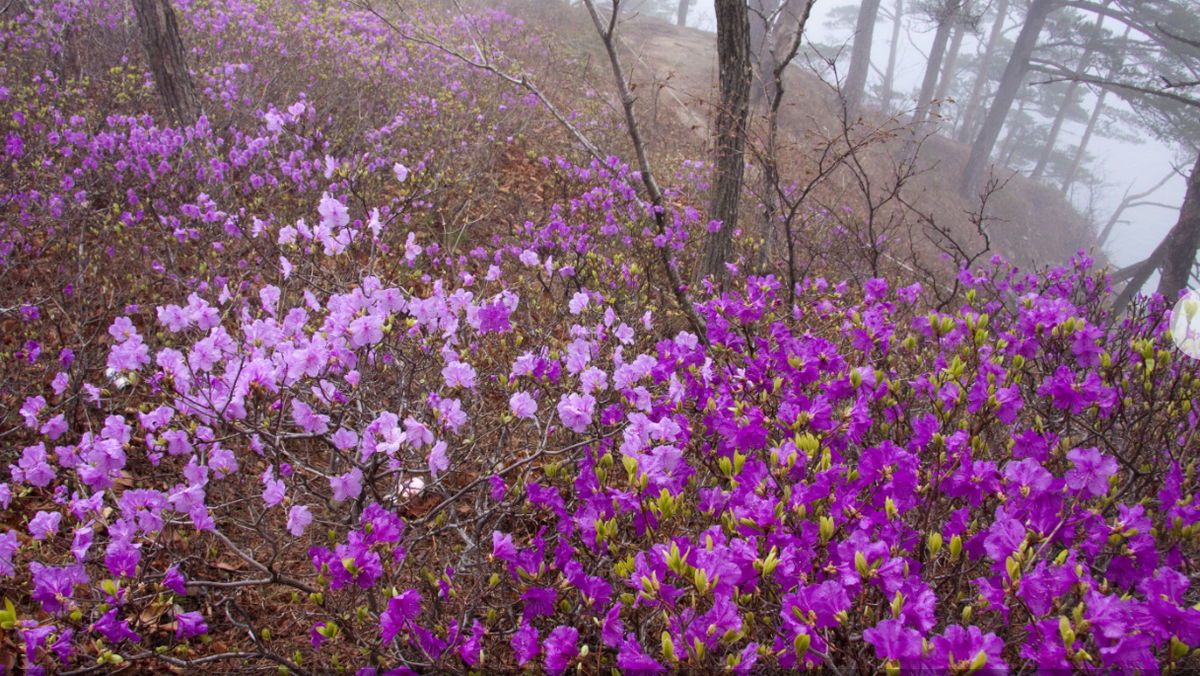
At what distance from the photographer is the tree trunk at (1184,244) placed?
860cm

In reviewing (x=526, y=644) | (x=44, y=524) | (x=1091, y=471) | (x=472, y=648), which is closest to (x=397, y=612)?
(x=472, y=648)

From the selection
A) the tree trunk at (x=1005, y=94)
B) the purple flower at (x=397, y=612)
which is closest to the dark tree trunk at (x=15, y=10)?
the purple flower at (x=397, y=612)

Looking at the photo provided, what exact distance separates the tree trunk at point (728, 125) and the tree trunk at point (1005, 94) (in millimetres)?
18883

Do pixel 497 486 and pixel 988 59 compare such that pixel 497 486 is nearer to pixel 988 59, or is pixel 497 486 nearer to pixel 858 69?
pixel 858 69

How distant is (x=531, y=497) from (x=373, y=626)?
2.78 ft

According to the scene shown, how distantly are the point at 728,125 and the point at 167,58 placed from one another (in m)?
4.86

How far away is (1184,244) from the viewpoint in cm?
865

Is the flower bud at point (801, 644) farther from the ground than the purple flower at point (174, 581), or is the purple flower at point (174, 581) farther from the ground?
the flower bud at point (801, 644)

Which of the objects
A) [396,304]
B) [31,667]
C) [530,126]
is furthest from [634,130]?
[530,126]

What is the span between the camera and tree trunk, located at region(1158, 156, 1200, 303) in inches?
339

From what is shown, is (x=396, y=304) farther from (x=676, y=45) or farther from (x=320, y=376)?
(x=676, y=45)

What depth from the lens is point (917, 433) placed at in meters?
1.67

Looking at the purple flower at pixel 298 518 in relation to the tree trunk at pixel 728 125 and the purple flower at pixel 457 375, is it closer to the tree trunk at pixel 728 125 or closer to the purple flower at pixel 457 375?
the purple flower at pixel 457 375

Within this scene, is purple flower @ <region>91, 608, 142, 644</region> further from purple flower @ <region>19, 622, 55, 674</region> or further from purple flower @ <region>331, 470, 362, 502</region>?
purple flower @ <region>331, 470, 362, 502</region>
